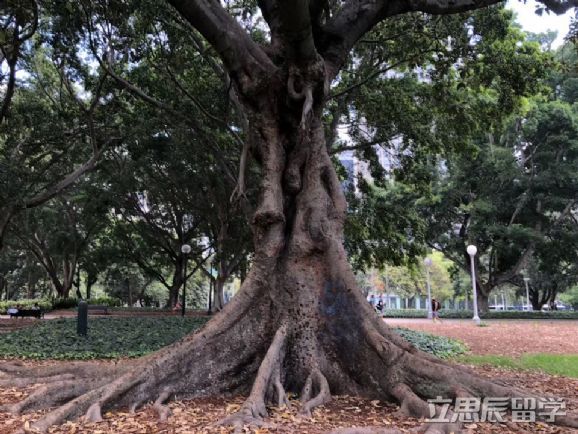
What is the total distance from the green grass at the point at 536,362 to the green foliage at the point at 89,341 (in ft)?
22.6

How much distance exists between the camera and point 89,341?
1170cm

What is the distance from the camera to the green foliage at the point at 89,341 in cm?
1062

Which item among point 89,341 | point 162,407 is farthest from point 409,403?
point 89,341

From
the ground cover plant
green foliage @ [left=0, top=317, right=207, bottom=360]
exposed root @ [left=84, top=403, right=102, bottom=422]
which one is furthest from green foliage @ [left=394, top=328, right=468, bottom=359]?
exposed root @ [left=84, top=403, right=102, bottom=422]

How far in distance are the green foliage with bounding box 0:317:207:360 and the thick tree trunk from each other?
3.89m

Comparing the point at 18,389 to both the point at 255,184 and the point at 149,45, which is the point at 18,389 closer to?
the point at 149,45

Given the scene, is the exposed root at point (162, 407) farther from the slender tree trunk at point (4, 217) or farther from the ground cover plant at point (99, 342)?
the slender tree trunk at point (4, 217)

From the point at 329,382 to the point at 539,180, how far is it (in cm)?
2374

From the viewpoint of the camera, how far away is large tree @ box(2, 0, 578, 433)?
5320 millimetres

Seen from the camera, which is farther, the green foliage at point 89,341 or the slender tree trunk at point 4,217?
the slender tree trunk at point 4,217

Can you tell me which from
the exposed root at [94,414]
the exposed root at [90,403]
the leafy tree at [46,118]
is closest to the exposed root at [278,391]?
the exposed root at [90,403]

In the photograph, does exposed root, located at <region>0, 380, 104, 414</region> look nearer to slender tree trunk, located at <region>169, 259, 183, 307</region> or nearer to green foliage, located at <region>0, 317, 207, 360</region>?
green foliage, located at <region>0, 317, 207, 360</region>

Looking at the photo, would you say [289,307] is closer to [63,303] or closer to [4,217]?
[4,217]

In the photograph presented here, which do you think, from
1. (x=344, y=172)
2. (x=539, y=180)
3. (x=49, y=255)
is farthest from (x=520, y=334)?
(x=49, y=255)
